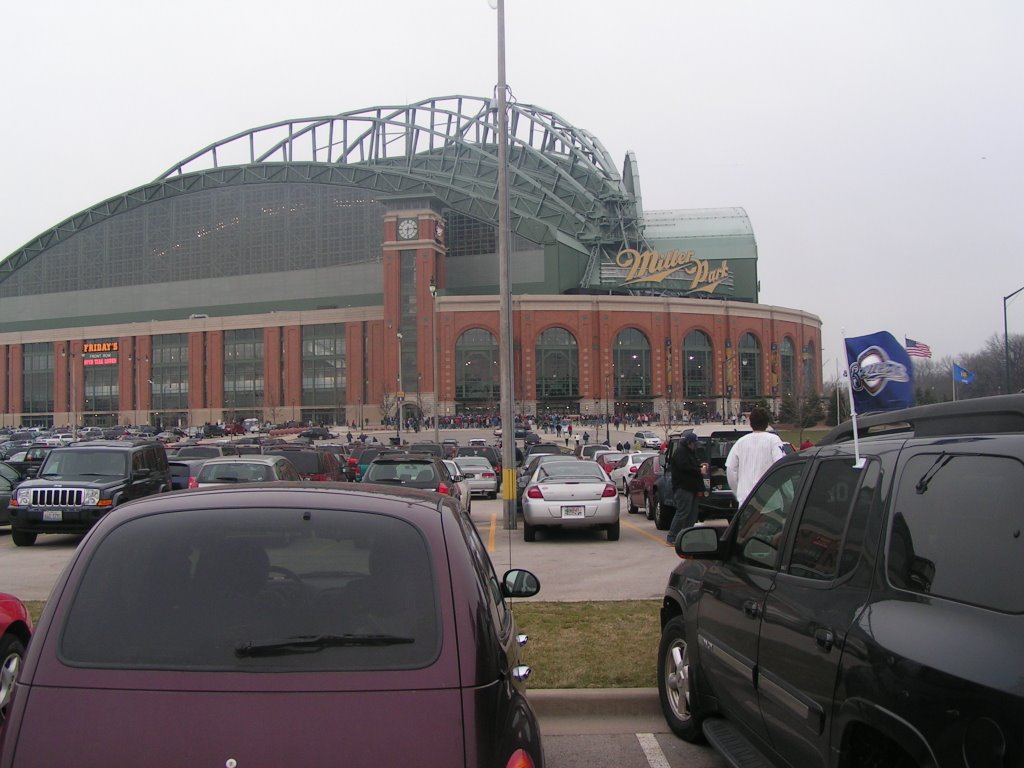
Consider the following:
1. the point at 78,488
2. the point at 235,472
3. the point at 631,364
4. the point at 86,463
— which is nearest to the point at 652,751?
the point at 235,472

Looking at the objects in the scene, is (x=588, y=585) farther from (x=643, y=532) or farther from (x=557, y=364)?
(x=557, y=364)

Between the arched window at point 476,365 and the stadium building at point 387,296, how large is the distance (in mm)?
229

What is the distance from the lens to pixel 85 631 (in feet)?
8.82

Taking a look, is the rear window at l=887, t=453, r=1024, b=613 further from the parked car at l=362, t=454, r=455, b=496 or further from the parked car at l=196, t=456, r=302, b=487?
the parked car at l=196, t=456, r=302, b=487

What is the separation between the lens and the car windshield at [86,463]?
15.2 meters

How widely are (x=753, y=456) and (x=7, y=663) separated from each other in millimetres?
7233

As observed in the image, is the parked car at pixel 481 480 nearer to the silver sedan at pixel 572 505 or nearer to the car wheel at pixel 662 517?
the car wheel at pixel 662 517

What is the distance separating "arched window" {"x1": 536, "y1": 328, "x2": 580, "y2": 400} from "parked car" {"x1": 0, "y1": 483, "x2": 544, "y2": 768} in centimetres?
9589

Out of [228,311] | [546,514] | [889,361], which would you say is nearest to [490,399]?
[228,311]

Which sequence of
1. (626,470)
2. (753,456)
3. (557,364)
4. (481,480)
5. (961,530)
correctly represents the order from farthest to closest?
(557,364), (481,480), (626,470), (753,456), (961,530)

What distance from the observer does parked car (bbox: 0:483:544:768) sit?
239 cm

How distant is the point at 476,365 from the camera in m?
97.7

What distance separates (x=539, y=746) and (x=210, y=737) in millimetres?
1081

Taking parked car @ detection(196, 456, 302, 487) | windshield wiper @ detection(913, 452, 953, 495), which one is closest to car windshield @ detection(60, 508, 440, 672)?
windshield wiper @ detection(913, 452, 953, 495)
